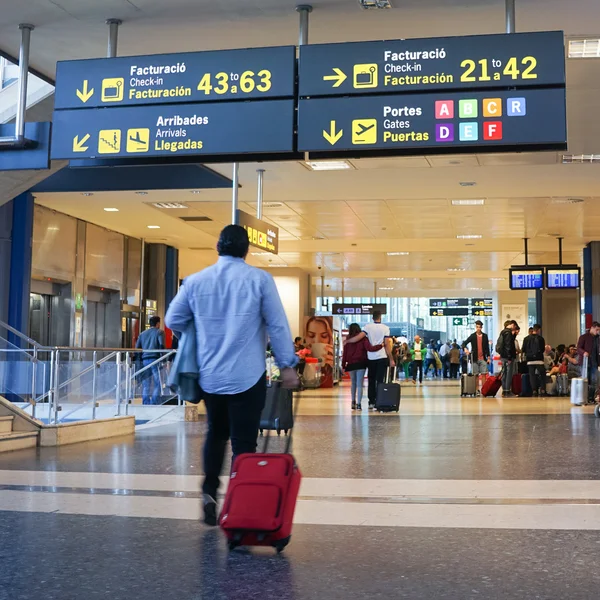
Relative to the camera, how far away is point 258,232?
1379 centimetres

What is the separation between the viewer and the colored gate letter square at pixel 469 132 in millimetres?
6891

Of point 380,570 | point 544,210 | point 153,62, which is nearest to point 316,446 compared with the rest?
point 153,62

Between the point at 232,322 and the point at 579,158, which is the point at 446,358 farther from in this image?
the point at 232,322

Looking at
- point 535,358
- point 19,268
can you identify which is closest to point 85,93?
point 19,268

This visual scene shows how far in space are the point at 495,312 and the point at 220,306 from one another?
39.0m

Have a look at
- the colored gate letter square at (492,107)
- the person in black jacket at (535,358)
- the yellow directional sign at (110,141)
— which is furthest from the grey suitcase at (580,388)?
the yellow directional sign at (110,141)

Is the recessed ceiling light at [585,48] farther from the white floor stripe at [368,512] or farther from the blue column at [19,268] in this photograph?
the blue column at [19,268]

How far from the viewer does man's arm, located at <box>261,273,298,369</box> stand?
419 centimetres

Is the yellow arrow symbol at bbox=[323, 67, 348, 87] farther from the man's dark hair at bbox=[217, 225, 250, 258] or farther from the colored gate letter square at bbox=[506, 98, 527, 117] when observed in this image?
the man's dark hair at bbox=[217, 225, 250, 258]

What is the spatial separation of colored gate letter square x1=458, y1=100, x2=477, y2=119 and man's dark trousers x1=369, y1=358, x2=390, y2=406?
8372mm

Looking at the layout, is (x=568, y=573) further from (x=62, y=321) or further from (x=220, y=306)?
(x=62, y=321)

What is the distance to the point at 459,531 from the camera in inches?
168

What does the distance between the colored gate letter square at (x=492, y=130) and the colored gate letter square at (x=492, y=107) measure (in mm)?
63

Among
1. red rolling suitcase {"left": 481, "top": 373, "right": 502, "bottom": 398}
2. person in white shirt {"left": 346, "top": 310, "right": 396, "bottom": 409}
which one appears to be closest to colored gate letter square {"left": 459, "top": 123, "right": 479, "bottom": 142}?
person in white shirt {"left": 346, "top": 310, "right": 396, "bottom": 409}
